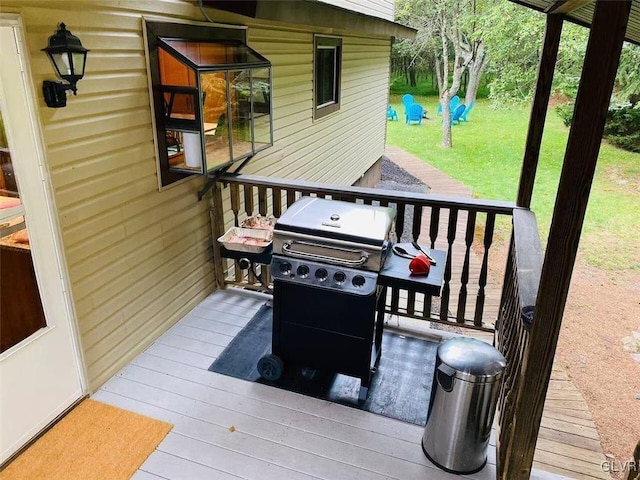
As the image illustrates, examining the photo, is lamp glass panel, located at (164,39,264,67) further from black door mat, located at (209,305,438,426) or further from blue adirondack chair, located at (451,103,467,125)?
blue adirondack chair, located at (451,103,467,125)

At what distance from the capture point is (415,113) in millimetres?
20406

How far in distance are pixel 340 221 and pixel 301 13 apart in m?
2.67

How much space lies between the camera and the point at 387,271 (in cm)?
263

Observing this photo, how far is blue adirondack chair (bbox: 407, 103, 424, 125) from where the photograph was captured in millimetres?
20375

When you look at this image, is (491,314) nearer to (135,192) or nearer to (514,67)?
(135,192)

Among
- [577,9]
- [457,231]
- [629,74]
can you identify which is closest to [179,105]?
[577,9]

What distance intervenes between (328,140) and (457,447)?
18.7 ft

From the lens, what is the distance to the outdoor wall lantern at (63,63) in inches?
86.7

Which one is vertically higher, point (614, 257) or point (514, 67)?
point (514, 67)

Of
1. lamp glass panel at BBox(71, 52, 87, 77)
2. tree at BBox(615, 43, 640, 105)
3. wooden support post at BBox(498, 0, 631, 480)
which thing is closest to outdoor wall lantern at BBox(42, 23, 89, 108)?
lamp glass panel at BBox(71, 52, 87, 77)

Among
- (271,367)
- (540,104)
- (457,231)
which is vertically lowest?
(457,231)

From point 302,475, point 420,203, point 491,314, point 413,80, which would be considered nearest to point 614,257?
point 491,314

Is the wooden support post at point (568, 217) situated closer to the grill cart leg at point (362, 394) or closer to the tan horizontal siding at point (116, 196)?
the grill cart leg at point (362, 394)

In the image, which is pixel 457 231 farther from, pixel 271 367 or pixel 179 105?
pixel 179 105
